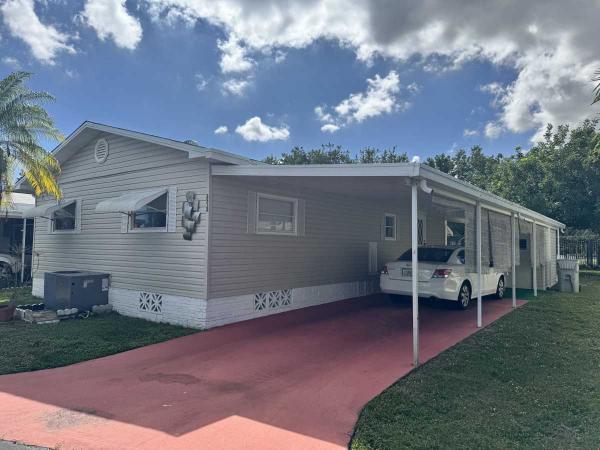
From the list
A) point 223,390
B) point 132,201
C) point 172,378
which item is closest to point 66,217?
point 132,201

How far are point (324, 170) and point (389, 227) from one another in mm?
6857

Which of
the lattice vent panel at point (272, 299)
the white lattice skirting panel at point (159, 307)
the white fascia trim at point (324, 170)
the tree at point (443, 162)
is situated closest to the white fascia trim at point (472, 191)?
the white fascia trim at point (324, 170)

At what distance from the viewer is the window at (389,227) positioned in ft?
41.0

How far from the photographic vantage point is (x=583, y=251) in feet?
80.3

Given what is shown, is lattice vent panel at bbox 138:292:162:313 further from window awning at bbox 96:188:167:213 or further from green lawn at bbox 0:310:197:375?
window awning at bbox 96:188:167:213

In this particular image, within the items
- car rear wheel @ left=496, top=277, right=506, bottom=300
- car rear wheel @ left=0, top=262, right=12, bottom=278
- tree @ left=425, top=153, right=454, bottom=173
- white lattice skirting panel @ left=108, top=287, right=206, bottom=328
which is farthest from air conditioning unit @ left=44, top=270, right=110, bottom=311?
tree @ left=425, top=153, right=454, bottom=173

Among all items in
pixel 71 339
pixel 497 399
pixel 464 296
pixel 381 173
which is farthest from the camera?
pixel 464 296

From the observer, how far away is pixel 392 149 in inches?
1282

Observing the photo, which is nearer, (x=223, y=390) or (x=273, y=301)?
(x=223, y=390)

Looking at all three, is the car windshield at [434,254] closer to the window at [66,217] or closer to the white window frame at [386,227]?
the white window frame at [386,227]

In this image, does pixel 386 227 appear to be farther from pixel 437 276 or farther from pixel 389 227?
pixel 437 276

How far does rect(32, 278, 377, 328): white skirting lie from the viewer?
744 centimetres

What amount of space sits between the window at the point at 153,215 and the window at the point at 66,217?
2.86m

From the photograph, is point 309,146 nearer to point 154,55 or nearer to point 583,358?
point 154,55
